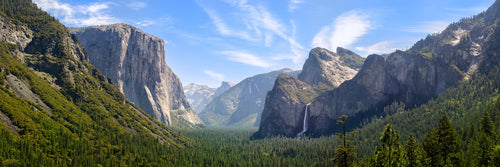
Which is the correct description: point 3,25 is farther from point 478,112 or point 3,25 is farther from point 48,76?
point 478,112

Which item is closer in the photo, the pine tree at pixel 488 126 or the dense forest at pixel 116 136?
the dense forest at pixel 116 136

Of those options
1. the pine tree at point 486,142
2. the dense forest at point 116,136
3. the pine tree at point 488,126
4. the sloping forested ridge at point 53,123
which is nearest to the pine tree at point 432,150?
the dense forest at point 116,136

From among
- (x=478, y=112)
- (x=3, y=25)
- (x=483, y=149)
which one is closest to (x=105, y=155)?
(x=3, y=25)

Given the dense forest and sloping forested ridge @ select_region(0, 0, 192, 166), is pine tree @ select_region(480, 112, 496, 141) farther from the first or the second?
sloping forested ridge @ select_region(0, 0, 192, 166)

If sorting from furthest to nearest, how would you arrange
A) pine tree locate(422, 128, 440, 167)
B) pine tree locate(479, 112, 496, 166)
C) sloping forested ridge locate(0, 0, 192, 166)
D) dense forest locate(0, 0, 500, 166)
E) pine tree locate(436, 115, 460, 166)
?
sloping forested ridge locate(0, 0, 192, 166) → pine tree locate(479, 112, 496, 166) → dense forest locate(0, 0, 500, 166) → pine tree locate(422, 128, 440, 167) → pine tree locate(436, 115, 460, 166)

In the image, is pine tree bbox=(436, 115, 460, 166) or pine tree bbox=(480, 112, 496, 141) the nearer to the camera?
pine tree bbox=(436, 115, 460, 166)

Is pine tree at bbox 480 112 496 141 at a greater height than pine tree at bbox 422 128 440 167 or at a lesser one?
greater

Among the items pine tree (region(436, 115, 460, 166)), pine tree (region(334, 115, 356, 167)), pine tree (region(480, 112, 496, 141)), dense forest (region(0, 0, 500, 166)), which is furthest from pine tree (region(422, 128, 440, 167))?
pine tree (region(334, 115, 356, 167))

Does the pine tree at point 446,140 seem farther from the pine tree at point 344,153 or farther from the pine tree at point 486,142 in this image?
the pine tree at point 344,153

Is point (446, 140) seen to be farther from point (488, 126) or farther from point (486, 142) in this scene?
point (488, 126)

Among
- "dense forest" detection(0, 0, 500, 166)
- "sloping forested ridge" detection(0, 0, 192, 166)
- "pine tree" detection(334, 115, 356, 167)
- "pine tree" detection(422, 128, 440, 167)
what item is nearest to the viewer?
"pine tree" detection(334, 115, 356, 167)
